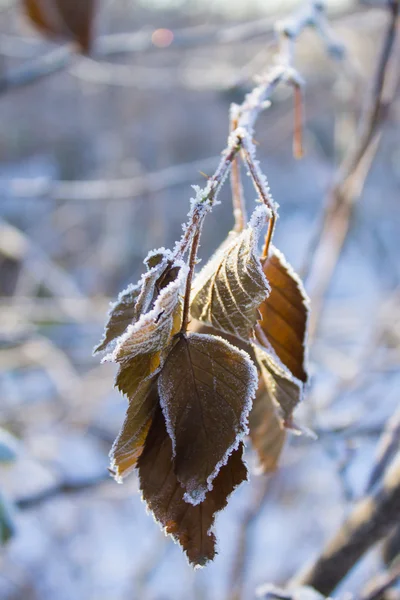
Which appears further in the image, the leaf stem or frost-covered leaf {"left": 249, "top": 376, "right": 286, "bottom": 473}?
frost-covered leaf {"left": 249, "top": 376, "right": 286, "bottom": 473}

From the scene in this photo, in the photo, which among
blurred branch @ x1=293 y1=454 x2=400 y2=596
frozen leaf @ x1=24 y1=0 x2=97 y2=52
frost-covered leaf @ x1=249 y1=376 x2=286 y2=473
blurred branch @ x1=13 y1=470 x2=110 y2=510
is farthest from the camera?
frozen leaf @ x1=24 y1=0 x2=97 y2=52

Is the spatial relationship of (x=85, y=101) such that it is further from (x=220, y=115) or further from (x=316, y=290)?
(x=316, y=290)

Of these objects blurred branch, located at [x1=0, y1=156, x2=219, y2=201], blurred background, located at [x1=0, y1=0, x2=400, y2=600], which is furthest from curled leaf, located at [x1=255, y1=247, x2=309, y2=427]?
blurred branch, located at [x1=0, y1=156, x2=219, y2=201]

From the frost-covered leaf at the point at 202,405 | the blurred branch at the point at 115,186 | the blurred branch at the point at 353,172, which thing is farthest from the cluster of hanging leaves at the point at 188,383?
the blurred branch at the point at 115,186

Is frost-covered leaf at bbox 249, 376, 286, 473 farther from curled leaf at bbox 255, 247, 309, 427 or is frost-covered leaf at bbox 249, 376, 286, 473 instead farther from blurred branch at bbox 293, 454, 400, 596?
blurred branch at bbox 293, 454, 400, 596

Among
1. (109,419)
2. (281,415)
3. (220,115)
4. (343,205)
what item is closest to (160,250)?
(281,415)

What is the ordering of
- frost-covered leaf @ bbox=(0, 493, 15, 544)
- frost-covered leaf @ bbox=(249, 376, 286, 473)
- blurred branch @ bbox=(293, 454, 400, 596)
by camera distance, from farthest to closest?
1. frost-covered leaf @ bbox=(0, 493, 15, 544)
2. blurred branch @ bbox=(293, 454, 400, 596)
3. frost-covered leaf @ bbox=(249, 376, 286, 473)

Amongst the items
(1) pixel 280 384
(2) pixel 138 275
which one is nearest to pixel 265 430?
(1) pixel 280 384
